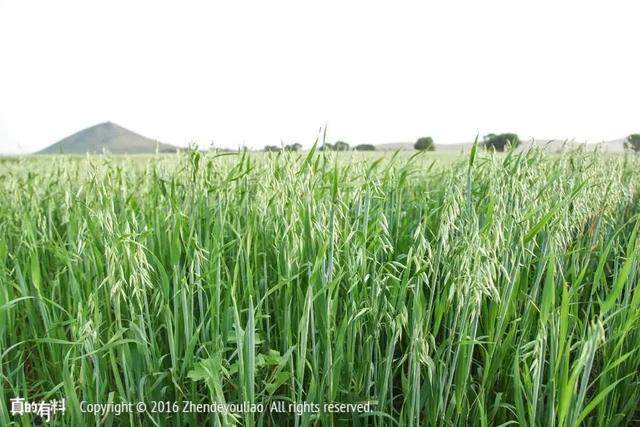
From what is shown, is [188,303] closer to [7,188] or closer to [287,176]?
[287,176]


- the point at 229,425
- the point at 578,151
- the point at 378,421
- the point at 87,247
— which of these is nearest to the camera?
the point at 229,425

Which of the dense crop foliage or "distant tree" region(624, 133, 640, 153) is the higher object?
"distant tree" region(624, 133, 640, 153)

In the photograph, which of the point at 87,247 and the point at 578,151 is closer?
the point at 87,247

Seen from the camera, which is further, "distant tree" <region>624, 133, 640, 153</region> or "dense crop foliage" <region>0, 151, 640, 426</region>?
"distant tree" <region>624, 133, 640, 153</region>

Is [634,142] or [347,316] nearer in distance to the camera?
Result: [347,316]

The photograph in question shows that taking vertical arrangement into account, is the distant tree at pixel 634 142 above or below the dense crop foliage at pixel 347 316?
above

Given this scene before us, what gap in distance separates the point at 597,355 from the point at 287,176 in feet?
4.80

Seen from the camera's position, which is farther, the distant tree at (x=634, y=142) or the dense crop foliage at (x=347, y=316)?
the distant tree at (x=634, y=142)

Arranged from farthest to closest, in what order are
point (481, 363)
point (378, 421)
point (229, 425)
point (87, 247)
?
point (87, 247)
point (481, 363)
point (378, 421)
point (229, 425)

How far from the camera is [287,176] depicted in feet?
5.58

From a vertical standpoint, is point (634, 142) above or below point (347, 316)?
above

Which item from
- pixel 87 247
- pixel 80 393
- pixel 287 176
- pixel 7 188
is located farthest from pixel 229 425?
pixel 7 188

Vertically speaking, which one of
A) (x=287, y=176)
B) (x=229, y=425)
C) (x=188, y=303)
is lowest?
(x=229, y=425)

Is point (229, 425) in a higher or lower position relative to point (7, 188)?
lower
